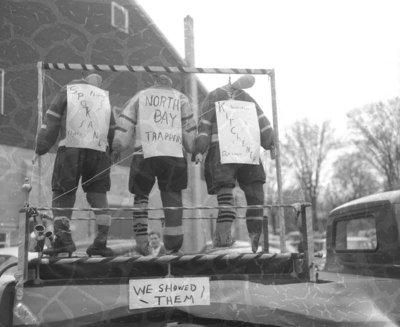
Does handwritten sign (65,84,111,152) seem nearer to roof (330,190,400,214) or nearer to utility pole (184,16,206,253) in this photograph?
utility pole (184,16,206,253)

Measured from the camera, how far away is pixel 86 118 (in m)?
3.53

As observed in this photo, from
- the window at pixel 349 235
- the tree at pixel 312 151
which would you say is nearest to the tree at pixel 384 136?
the tree at pixel 312 151

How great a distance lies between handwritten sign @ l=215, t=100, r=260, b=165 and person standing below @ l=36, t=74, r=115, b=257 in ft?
2.84

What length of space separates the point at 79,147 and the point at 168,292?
133 cm

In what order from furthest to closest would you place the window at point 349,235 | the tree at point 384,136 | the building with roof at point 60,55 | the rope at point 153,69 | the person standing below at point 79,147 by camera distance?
the tree at point 384,136 < the window at point 349,235 < the building with roof at point 60,55 < the rope at point 153,69 < the person standing below at point 79,147

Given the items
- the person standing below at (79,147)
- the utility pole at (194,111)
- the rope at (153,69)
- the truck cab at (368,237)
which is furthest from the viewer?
the utility pole at (194,111)

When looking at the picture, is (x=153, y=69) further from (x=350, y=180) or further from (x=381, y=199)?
(x=350, y=180)

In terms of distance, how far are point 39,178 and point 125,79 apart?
130cm

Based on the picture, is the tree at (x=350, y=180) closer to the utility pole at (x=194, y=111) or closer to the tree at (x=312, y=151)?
the tree at (x=312, y=151)

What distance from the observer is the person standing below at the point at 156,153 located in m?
3.52

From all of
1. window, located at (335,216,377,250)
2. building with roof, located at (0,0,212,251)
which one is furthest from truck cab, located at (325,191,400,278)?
building with roof, located at (0,0,212,251)

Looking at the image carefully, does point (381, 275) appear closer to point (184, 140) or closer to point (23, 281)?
point (184, 140)

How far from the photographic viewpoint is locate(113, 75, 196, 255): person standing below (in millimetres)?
3521

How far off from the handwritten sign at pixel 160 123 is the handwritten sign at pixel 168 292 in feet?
3.58
